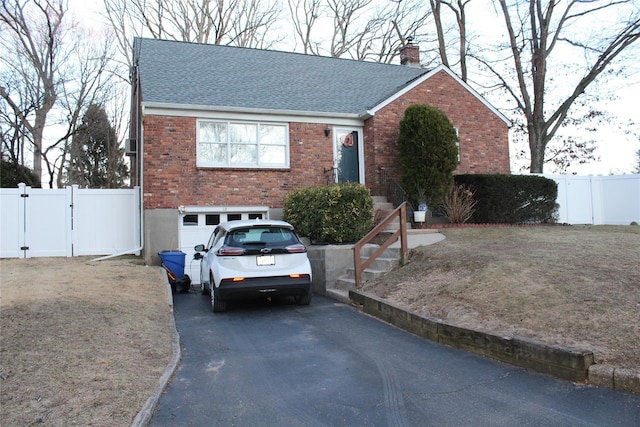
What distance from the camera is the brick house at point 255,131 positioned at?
42.9 ft

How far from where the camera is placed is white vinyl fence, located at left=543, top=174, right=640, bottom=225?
55.6 feet

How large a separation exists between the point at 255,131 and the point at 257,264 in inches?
282

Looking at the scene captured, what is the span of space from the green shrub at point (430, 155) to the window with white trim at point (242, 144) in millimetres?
3842

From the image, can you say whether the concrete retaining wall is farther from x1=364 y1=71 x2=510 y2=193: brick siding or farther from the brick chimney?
the brick chimney

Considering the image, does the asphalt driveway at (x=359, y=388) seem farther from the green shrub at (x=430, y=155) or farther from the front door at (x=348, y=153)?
the front door at (x=348, y=153)

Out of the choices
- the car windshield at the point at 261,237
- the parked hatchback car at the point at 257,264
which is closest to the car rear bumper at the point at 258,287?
the parked hatchback car at the point at 257,264

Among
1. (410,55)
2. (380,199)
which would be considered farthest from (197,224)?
(410,55)

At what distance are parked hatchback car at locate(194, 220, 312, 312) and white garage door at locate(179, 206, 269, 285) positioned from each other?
4.98 meters

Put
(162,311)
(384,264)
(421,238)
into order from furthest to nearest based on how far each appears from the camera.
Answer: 1. (421,238)
2. (384,264)
3. (162,311)

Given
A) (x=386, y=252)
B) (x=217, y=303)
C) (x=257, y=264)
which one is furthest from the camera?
(x=386, y=252)

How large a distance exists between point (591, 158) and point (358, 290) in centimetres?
2459

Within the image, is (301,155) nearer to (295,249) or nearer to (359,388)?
(295,249)

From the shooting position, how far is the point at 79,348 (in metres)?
5.12

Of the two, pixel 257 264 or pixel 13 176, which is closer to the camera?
pixel 257 264
